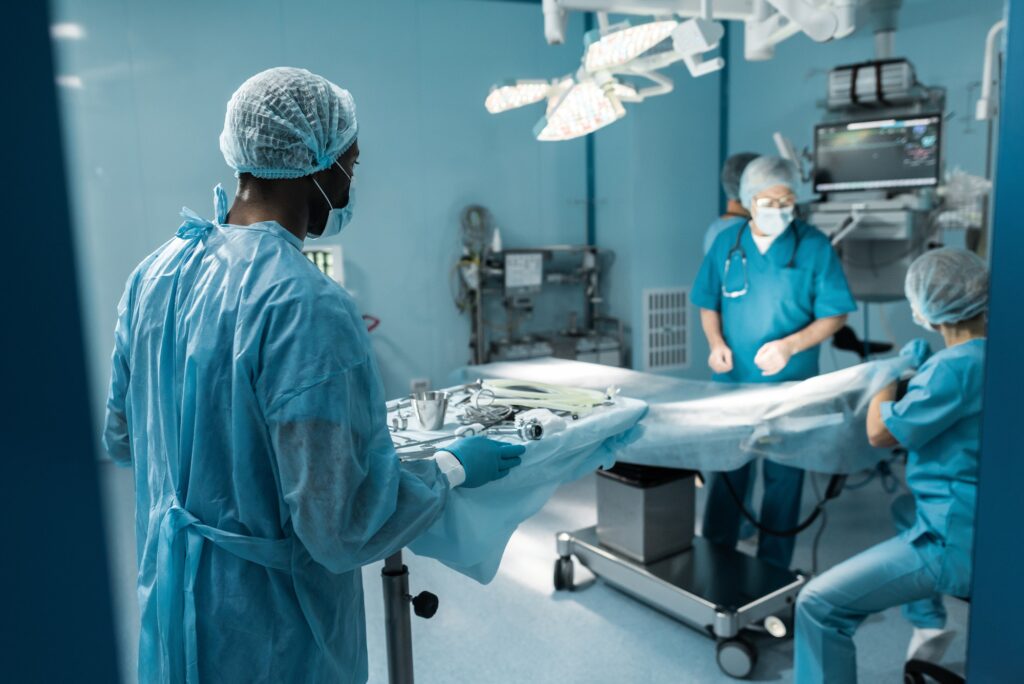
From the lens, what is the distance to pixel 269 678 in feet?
3.75

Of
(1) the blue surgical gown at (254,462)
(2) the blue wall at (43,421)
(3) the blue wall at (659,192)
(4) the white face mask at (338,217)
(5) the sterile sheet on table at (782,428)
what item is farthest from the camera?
(3) the blue wall at (659,192)

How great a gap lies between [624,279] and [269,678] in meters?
4.13

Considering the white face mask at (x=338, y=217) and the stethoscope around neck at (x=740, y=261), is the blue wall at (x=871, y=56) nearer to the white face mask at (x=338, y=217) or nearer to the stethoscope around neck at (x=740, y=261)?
the stethoscope around neck at (x=740, y=261)

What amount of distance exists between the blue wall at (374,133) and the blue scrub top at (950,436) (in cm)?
332

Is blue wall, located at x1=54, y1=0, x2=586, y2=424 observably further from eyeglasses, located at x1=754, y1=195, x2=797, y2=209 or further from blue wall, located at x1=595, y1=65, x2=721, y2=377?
eyeglasses, located at x1=754, y1=195, x2=797, y2=209

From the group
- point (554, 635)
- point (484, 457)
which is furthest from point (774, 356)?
point (484, 457)

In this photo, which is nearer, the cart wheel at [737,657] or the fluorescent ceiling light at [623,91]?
the cart wheel at [737,657]

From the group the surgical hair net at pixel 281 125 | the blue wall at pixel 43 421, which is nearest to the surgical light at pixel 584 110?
the surgical hair net at pixel 281 125

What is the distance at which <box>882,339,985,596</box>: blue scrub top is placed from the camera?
1642 mm

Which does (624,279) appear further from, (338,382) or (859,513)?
(338,382)

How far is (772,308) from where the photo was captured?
2676 millimetres

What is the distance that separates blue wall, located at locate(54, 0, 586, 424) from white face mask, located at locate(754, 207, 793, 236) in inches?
95.8

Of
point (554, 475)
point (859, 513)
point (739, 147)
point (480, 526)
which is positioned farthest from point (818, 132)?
point (480, 526)

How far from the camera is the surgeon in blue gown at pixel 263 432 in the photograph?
103 cm
